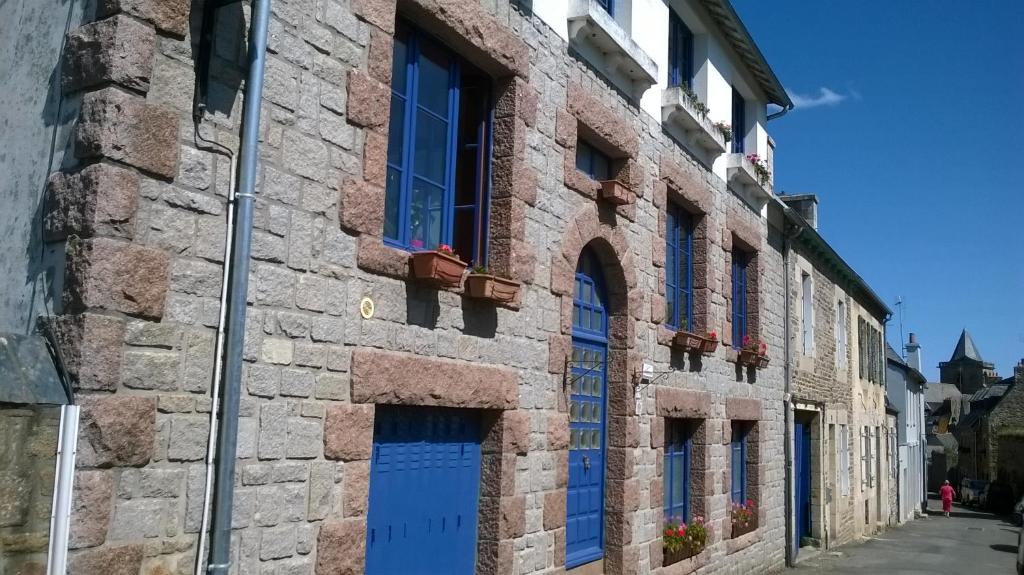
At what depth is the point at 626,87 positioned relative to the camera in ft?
28.6

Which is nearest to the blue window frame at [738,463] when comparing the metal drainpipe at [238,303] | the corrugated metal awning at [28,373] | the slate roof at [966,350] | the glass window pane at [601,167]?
the glass window pane at [601,167]

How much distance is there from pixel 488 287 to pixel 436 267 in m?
0.63

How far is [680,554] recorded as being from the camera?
30.7ft

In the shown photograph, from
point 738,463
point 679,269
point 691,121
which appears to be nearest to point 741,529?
point 738,463

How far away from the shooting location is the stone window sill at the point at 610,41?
24.5ft

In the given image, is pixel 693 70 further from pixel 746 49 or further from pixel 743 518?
pixel 743 518

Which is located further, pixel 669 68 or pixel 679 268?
pixel 669 68

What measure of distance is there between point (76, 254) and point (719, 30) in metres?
9.49

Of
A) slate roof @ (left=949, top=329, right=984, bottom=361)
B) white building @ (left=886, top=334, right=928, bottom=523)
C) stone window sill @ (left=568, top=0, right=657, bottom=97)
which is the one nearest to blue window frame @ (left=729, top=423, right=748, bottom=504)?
stone window sill @ (left=568, top=0, right=657, bottom=97)

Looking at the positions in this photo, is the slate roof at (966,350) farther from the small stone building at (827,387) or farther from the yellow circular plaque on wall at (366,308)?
the yellow circular plaque on wall at (366,308)

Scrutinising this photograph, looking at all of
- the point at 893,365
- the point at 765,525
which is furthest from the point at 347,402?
the point at 893,365

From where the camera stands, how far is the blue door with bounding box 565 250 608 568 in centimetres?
767

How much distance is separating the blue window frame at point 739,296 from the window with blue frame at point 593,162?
14.9ft

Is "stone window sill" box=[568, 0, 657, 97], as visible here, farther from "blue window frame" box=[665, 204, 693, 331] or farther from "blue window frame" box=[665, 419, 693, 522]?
"blue window frame" box=[665, 419, 693, 522]
